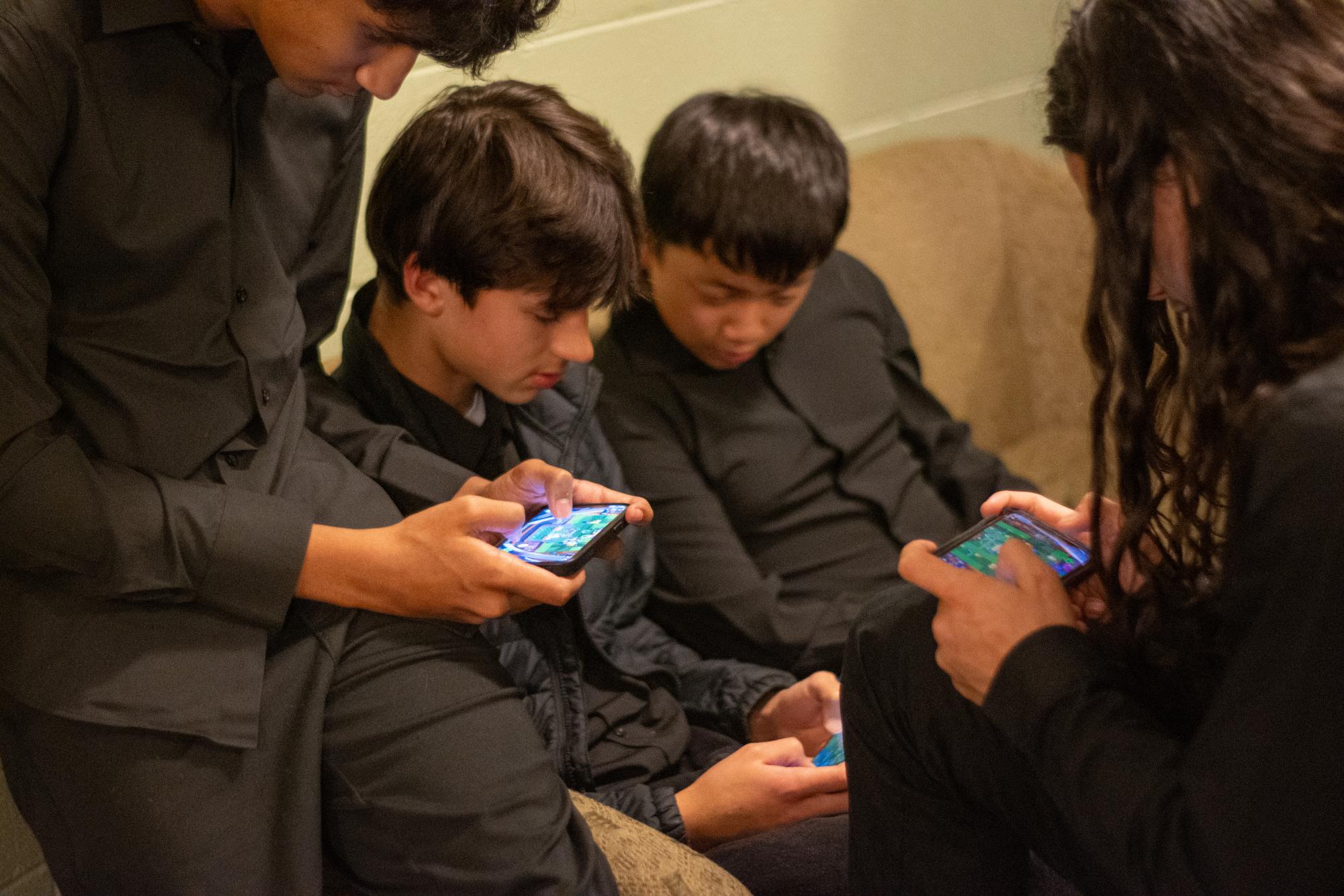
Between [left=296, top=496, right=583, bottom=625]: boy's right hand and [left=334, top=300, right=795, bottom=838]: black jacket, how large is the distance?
0.17 m

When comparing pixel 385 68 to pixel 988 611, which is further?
pixel 385 68

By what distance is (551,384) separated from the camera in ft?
4.16

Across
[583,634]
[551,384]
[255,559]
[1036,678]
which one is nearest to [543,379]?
[551,384]

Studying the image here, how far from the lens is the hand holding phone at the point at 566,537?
41.4 inches

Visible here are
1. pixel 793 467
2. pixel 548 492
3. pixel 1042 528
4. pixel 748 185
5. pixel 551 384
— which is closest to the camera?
pixel 1042 528

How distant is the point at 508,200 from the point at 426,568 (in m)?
0.37

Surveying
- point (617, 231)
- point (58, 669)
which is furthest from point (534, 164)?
point (58, 669)

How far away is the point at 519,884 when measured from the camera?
39.8 inches

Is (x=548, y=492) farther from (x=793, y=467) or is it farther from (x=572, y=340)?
(x=793, y=467)

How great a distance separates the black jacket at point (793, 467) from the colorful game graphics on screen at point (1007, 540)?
0.46m

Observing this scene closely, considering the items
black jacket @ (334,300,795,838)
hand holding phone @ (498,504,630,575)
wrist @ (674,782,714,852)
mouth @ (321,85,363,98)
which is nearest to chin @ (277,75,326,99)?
mouth @ (321,85,363,98)

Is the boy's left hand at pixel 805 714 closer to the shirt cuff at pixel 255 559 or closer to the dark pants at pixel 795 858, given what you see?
the dark pants at pixel 795 858

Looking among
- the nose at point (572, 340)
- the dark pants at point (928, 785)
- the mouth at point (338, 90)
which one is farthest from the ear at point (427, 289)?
the dark pants at point (928, 785)

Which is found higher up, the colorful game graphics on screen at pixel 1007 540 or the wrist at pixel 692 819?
the colorful game graphics on screen at pixel 1007 540
